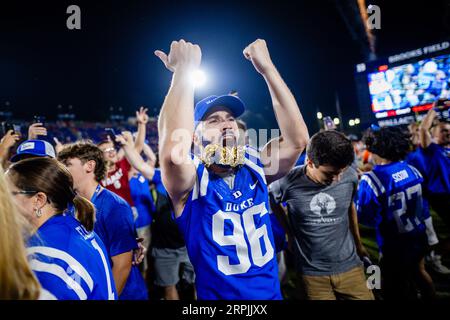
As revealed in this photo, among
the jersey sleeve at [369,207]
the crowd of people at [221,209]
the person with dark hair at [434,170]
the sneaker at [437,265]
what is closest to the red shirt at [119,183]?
the crowd of people at [221,209]

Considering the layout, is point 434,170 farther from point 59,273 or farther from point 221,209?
point 59,273

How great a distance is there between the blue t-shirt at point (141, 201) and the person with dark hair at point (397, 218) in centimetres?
330

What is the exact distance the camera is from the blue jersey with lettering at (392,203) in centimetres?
327

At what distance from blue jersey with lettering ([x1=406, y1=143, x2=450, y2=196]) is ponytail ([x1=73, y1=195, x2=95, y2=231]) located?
458 cm

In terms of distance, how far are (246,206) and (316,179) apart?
3.92ft

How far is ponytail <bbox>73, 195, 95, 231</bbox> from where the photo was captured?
6.27 feet

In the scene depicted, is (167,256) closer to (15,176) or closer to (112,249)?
(112,249)

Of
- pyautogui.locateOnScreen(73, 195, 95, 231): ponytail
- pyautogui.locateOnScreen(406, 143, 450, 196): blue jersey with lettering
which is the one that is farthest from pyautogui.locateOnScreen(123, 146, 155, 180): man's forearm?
pyautogui.locateOnScreen(406, 143, 450, 196): blue jersey with lettering

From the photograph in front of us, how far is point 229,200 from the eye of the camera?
1.88 m

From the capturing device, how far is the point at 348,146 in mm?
2680

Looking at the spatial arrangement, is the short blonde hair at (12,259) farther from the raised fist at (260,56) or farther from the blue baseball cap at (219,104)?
the raised fist at (260,56)

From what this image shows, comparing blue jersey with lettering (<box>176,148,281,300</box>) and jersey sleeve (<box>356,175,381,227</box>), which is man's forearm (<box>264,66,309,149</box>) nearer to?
blue jersey with lettering (<box>176,148,281,300</box>)

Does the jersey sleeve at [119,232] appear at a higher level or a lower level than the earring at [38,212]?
lower
